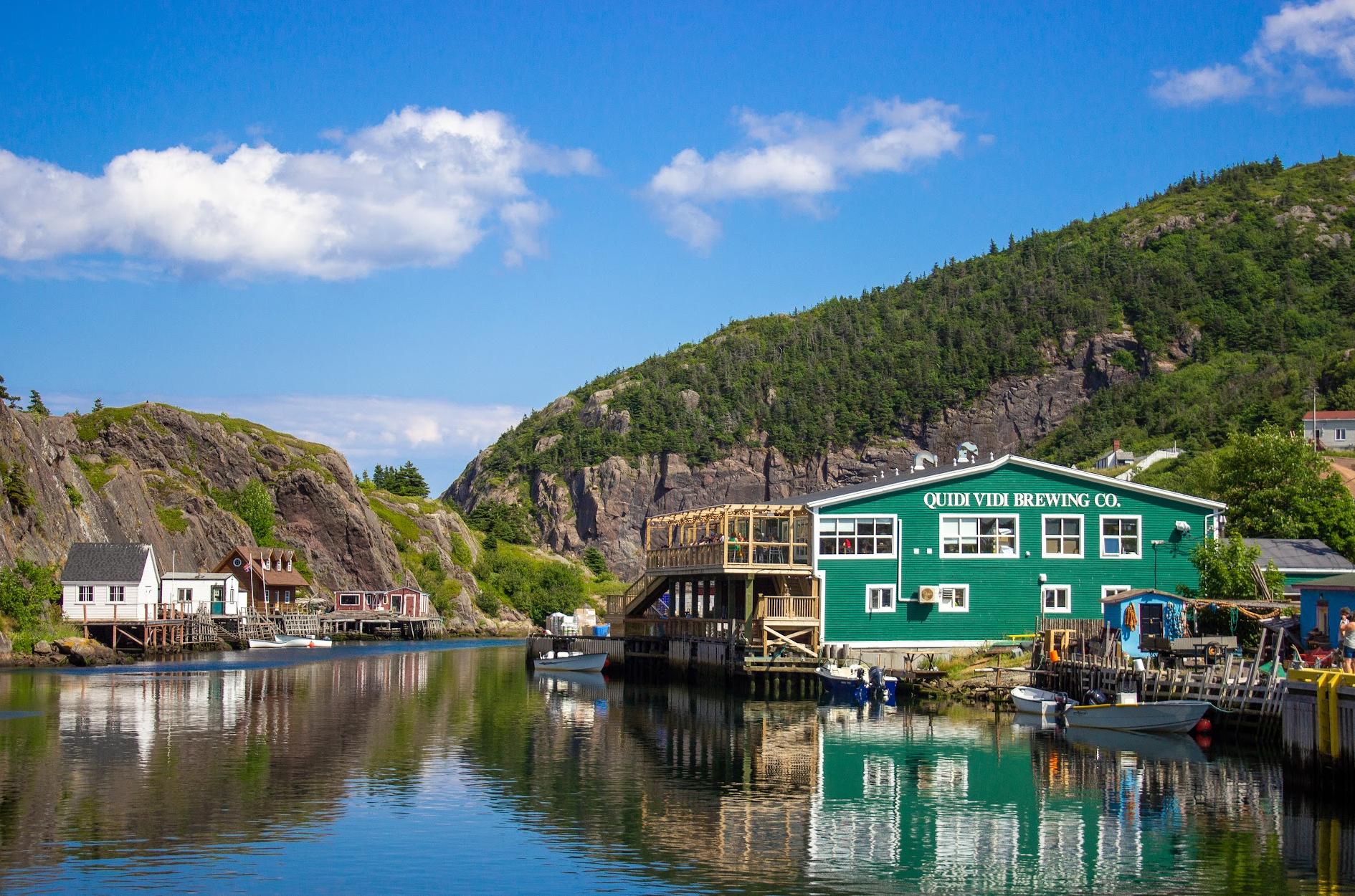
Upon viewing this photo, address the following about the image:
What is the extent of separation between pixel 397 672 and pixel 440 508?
331 feet

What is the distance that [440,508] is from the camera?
573ft

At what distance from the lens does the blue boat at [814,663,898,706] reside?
4981 cm

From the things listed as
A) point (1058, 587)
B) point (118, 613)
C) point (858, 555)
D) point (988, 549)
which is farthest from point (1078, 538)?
point (118, 613)

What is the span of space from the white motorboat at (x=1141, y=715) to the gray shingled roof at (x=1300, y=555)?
1897 centimetres

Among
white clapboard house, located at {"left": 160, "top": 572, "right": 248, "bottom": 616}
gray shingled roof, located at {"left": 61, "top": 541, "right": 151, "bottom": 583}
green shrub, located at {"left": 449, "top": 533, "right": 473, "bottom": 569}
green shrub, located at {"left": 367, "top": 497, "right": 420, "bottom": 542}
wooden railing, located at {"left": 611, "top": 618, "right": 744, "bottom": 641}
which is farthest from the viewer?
green shrub, located at {"left": 449, "top": 533, "right": 473, "bottom": 569}

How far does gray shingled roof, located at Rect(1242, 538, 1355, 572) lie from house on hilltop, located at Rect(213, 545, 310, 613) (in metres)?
83.6

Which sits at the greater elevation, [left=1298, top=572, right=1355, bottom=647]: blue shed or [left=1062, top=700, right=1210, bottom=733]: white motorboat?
[left=1298, top=572, right=1355, bottom=647]: blue shed

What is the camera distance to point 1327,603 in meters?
40.7

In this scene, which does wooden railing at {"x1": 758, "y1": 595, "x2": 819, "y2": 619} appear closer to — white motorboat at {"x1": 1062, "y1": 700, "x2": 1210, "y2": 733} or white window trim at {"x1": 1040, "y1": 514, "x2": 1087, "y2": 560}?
white window trim at {"x1": 1040, "y1": 514, "x2": 1087, "y2": 560}

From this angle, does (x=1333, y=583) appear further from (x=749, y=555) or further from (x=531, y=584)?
(x=531, y=584)

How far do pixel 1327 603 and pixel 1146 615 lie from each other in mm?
8813

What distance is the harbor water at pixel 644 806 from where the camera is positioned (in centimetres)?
2289

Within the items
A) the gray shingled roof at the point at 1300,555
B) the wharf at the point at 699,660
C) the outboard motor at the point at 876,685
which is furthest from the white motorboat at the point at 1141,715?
the gray shingled roof at the point at 1300,555

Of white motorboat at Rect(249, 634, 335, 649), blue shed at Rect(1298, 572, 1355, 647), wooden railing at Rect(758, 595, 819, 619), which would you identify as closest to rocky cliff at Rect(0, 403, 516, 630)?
white motorboat at Rect(249, 634, 335, 649)
